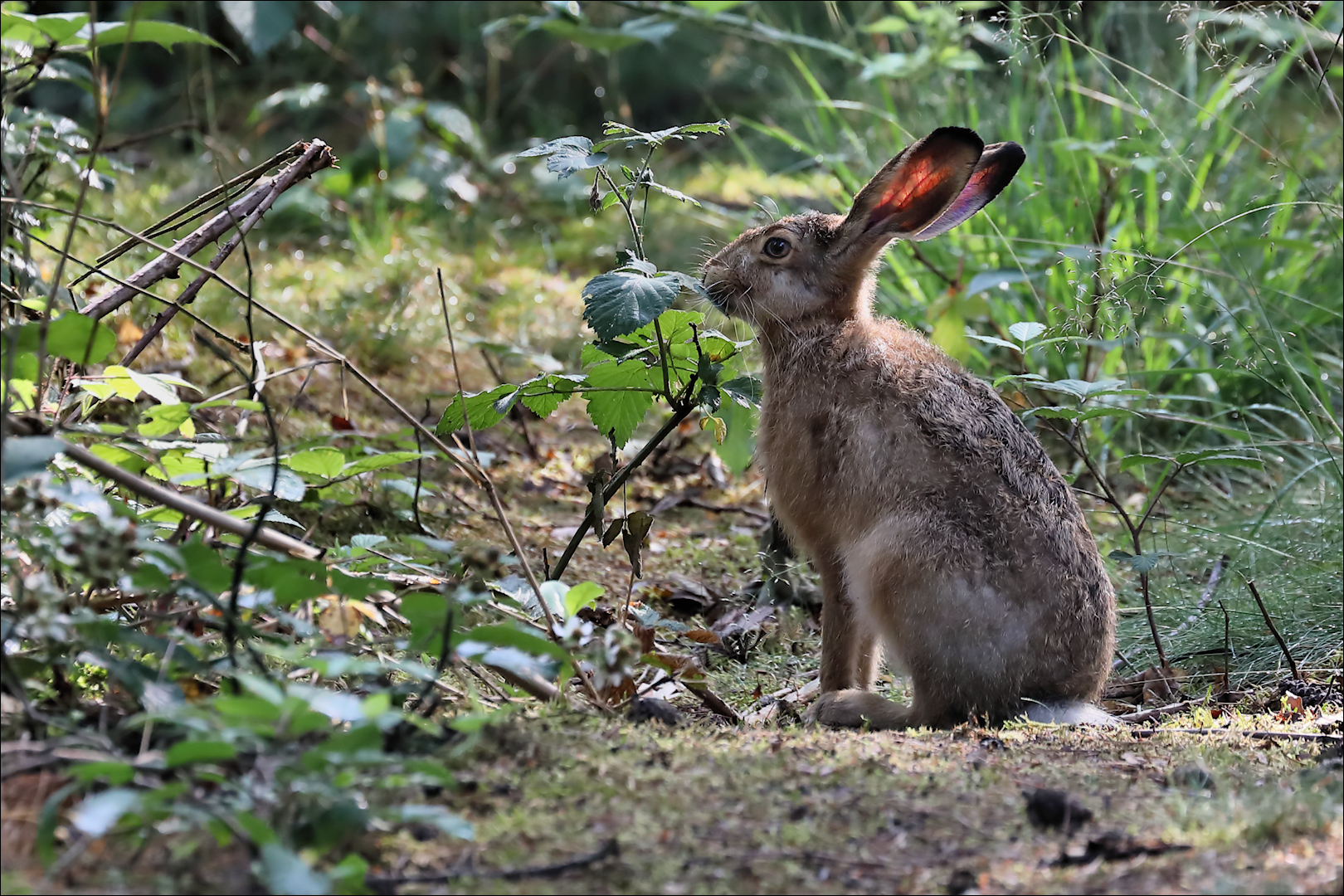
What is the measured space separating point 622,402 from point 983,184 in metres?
1.35

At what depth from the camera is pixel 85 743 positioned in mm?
2121

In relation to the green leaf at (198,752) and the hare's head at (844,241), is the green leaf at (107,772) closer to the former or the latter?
the green leaf at (198,752)

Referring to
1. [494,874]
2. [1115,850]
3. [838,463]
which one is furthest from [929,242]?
[494,874]

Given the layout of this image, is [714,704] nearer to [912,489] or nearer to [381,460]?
[912,489]

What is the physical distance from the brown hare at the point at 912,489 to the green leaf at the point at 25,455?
2120 millimetres

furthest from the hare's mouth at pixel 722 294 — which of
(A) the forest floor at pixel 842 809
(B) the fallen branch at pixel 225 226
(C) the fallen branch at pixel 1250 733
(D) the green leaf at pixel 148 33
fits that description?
(C) the fallen branch at pixel 1250 733

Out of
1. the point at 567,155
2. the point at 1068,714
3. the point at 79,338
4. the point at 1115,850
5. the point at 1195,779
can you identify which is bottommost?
the point at 1068,714

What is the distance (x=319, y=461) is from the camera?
292cm

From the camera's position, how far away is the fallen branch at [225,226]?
326 cm

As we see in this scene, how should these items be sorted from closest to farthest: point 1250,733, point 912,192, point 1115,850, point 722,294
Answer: point 1115,850 → point 1250,733 → point 912,192 → point 722,294

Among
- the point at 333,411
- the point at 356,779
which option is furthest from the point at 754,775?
the point at 333,411

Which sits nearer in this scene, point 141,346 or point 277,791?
point 277,791

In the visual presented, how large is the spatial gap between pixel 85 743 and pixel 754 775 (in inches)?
47.2

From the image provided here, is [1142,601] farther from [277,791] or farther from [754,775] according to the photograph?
[277,791]
